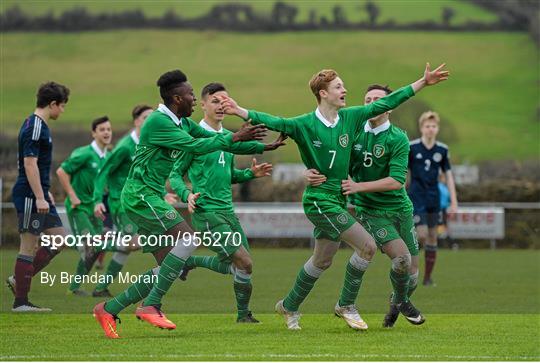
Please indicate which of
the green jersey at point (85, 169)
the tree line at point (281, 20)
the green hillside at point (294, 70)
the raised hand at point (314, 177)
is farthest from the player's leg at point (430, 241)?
the tree line at point (281, 20)

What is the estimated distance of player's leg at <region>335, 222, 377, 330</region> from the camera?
392 inches

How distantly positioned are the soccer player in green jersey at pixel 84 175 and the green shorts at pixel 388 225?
204 inches

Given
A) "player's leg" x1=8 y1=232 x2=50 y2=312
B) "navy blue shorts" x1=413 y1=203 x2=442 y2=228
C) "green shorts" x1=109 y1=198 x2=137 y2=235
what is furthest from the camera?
"navy blue shorts" x1=413 y1=203 x2=442 y2=228

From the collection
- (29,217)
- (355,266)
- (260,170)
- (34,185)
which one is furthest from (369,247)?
(29,217)

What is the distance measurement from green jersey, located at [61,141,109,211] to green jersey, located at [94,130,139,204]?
777 millimetres

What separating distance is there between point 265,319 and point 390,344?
94.3 inches

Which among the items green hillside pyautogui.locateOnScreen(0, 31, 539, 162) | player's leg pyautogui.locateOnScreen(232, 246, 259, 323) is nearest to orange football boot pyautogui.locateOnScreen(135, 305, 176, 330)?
player's leg pyautogui.locateOnScreen(232, 246, 259, 323)

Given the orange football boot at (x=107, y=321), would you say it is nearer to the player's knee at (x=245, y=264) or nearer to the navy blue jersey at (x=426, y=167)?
the player's knee at (x=245, y=264)

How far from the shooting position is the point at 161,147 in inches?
384

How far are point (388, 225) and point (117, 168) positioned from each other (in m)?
4.87

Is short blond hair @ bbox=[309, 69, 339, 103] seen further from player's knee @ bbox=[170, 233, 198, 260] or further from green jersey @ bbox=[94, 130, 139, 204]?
green jersey @ bbox=[94, 130, 139, 204]

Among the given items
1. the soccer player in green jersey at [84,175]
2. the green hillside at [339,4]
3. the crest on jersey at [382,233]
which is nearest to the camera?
the crest on jersey at [382,233]

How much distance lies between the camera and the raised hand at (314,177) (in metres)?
9.82

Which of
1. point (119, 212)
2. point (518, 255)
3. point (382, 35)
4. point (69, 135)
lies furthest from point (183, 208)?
point (382, 35)
